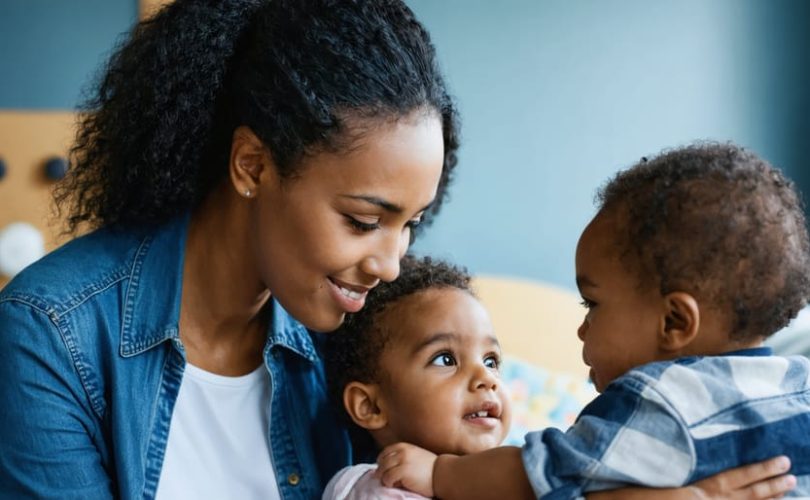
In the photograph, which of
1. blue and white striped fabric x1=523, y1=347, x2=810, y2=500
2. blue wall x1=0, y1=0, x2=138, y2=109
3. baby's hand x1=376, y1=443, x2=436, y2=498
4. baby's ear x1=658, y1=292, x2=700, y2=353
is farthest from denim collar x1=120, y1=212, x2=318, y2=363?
blue wall x1=0, y1=0, x2=138, y2=109

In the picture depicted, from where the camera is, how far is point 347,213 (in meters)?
1.40

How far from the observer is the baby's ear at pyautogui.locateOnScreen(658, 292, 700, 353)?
4.03 feet

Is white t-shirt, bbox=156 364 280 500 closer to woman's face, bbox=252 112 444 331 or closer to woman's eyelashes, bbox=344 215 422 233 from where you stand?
woman's face, bbox=252 112 444 331

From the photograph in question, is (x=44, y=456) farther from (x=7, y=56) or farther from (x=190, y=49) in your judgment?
(x=7, y=56)

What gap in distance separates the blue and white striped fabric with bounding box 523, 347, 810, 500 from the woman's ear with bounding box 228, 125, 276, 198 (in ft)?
1.82

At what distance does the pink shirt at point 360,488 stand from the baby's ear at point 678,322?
396 millimetres

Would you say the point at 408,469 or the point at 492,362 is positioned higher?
the point at 492,362

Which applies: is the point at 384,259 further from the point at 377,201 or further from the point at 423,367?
the point at 423,367

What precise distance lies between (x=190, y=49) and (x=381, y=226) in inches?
15.2

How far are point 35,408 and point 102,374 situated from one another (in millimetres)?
112

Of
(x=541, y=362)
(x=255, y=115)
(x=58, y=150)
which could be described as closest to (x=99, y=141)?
(x=255, y=115)

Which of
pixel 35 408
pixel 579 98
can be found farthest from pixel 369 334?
pixel 579 98

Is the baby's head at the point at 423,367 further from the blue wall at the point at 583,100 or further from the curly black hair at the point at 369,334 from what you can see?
the blue wall at the point at 583,100

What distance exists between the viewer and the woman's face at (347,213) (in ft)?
4.54
